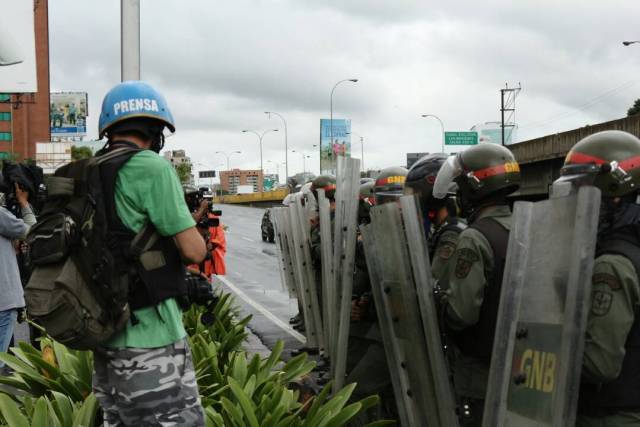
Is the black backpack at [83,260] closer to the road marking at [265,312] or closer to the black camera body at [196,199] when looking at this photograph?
the black camera body at [196,199]

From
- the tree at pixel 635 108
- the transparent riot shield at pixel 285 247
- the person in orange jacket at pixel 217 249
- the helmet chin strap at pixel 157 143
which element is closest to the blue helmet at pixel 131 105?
the helmet chin strap at pixel 157 143

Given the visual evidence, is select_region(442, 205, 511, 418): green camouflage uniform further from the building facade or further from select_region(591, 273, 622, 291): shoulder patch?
the building facade

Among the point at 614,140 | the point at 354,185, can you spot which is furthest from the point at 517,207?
the point at 354,185

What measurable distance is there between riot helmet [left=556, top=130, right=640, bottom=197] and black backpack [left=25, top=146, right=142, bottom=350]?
5.87 feet

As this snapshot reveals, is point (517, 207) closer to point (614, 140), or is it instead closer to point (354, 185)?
point (614, 140)

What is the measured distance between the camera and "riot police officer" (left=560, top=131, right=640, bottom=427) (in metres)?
2.82

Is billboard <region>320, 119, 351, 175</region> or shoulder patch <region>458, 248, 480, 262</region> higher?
billboard <region>320, 119, 351, 175</region>

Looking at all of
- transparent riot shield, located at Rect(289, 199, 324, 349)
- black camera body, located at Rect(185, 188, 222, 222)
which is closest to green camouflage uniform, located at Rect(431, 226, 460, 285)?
transparent riot shield, located at Rect(289, 199, 324, 349)

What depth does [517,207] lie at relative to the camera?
119 inches

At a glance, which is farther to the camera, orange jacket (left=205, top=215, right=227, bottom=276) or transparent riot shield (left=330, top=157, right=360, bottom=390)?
orange jacket (left=205, top=215, right=227, bottom=276)

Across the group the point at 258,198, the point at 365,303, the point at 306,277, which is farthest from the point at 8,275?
the point at 258,198

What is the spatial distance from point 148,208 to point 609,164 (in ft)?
6.03

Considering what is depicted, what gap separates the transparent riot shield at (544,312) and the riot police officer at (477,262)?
484 millimetres

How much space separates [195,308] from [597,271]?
6329mm
